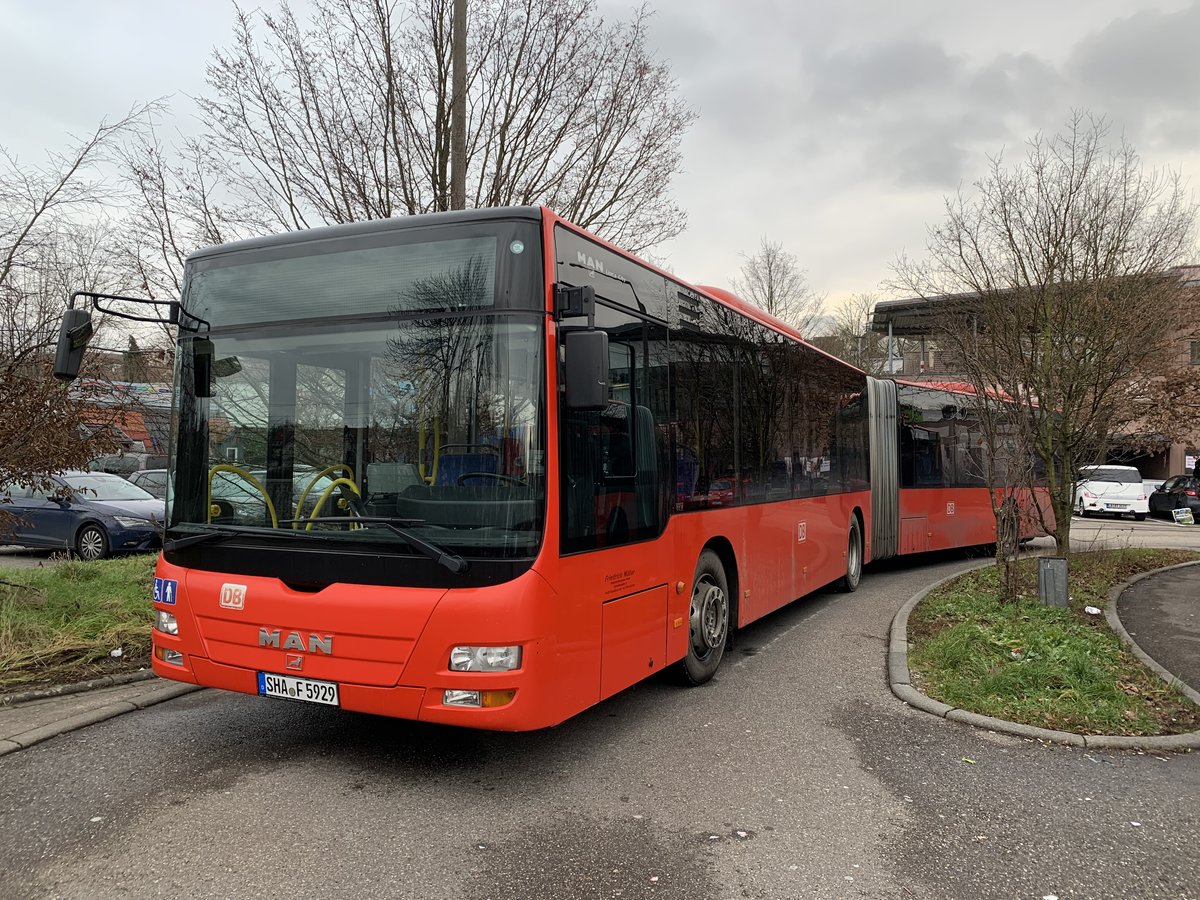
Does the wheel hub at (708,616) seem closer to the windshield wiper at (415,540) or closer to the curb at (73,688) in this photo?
the windshield wiper at (415,540)

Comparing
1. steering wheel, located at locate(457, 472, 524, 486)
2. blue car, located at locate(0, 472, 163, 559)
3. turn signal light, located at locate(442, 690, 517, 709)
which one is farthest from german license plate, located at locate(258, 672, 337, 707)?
blue car, located at locate(0, 472, 163, 559)

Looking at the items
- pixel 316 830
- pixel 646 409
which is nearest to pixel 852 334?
pixel 646 409

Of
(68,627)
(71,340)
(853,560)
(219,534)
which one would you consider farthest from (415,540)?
(853,560)

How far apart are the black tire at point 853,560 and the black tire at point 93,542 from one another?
37.3 ft

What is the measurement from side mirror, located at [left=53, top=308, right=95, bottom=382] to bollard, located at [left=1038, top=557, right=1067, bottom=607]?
8.44 meters

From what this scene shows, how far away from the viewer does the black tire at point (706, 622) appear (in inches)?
244

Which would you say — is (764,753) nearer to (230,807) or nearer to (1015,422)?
(230,807)

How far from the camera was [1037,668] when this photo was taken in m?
6.23

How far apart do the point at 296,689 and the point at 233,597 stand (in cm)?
62

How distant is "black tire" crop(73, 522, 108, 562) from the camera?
1330 centimetres

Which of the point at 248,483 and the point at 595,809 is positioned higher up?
the point at 248,483

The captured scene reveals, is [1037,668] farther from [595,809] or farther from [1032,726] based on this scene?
[595,809]

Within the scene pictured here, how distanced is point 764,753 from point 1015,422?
22.1 ft

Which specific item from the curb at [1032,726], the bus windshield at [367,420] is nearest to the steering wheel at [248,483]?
the bus windshield at [367,420]
